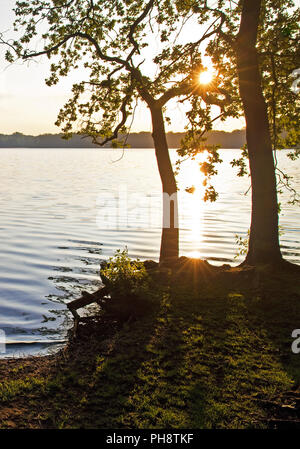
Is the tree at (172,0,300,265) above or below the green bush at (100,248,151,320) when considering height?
above

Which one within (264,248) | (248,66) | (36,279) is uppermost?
(248,66)

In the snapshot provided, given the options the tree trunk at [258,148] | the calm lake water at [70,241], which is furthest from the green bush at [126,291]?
the tree trunk at [258,148]

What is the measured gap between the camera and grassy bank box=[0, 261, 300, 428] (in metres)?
6.84

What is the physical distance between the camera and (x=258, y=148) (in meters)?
14.7

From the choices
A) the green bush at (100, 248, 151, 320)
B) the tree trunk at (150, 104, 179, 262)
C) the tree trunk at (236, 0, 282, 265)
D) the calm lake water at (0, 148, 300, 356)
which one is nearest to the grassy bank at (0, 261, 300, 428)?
the green bush at (100, 248, 151, 320)

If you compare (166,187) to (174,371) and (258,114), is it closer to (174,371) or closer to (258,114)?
(258,114)

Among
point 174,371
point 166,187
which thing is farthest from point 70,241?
point 174,371

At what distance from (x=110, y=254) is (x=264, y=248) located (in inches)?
510

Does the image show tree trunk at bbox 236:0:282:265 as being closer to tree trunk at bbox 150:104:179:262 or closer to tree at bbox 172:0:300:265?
tree at bbox 172:0:300:265

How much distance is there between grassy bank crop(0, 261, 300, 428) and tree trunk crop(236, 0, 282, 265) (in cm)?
234

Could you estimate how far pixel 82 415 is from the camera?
22.8ft
